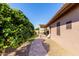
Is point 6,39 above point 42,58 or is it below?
above

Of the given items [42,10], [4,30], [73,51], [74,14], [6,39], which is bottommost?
[73,51]

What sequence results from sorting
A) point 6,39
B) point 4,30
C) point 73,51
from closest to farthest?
point 4,30 < point 6,39 < point 73,51

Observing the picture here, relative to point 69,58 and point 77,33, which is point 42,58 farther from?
point 77,33

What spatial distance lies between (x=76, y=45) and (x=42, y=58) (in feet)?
4.90

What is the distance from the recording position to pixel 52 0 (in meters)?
3.17

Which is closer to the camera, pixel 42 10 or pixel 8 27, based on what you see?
pixel 8 27

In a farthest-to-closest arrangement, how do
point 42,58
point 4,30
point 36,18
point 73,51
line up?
point 36,18, point 73,51, point 4,30, point 42,58

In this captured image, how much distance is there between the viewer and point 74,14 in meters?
4.19

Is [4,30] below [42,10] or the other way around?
below

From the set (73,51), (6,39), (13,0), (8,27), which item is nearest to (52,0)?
(13,0)

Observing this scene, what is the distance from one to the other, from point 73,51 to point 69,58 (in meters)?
1.42

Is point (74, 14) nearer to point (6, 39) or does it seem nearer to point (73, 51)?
point (73, 51)

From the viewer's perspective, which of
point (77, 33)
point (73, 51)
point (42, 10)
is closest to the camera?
point (77, 33)

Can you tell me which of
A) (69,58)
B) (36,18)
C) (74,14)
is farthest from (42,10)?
(69,58)
